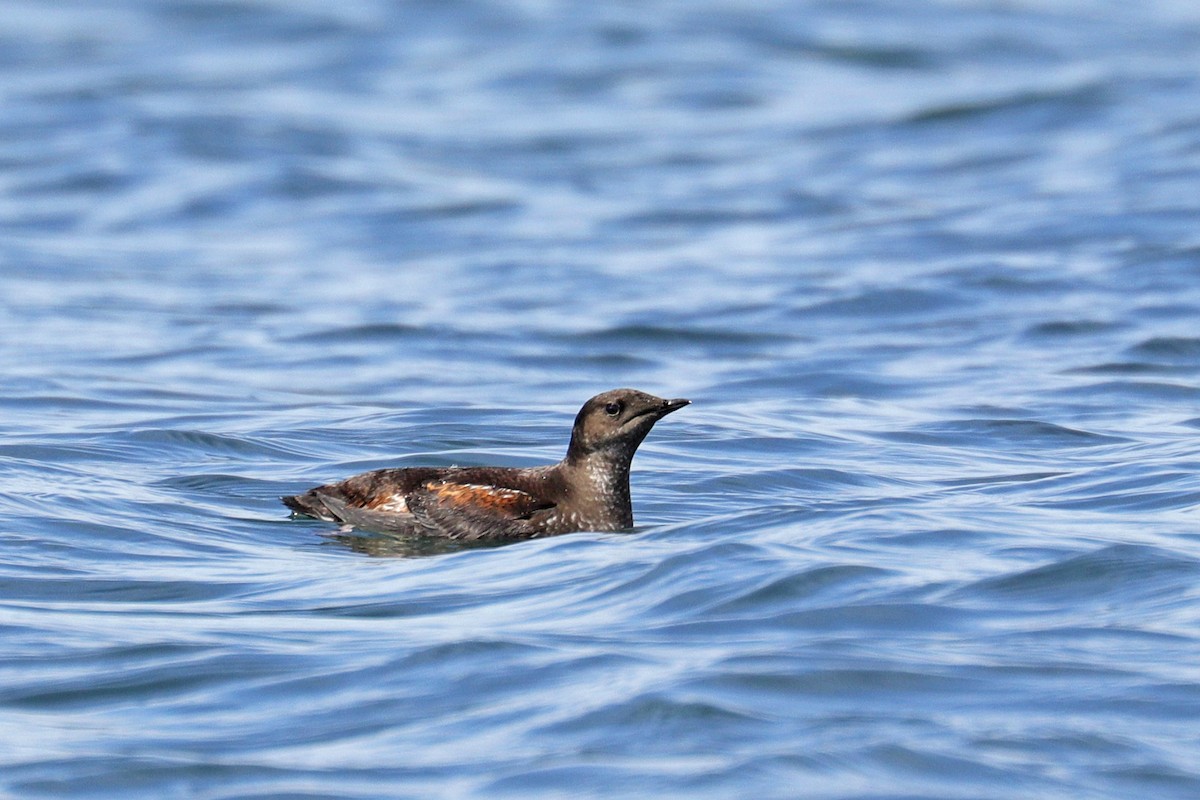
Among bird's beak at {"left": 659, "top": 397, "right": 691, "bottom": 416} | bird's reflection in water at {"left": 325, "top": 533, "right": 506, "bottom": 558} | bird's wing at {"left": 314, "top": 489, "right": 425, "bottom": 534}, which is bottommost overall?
bird's reflection in water at {"left": 325, "top": 533, "right": 506, "bottom": 558}

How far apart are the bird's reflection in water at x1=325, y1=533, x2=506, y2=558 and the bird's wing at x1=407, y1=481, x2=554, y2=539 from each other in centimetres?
4

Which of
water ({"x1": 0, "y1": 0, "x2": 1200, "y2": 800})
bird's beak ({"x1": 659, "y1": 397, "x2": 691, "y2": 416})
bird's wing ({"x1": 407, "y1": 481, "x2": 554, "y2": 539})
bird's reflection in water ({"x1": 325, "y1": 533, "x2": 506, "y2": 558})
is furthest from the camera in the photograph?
bird's beak ({"x1": 659, "y1": 397, "x2": 691, "y2": 416})

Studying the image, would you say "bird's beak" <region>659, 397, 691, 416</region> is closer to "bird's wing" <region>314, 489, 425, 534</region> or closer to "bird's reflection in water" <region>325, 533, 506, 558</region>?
"bird's reflection in water" <region>325, 533, 506, 558</region>

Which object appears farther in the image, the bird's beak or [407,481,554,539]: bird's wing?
the bird's beak

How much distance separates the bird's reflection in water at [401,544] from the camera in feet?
34.0

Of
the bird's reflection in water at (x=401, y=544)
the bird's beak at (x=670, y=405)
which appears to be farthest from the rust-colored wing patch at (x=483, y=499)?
the bird's beak at (x=670, y=405)

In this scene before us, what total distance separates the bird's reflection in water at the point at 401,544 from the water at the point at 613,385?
0.05 metres

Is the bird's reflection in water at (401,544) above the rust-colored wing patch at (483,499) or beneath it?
beneath

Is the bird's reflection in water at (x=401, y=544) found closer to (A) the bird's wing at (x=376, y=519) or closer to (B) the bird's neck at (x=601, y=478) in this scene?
(A) the bird's wing at (x=376, y=519)

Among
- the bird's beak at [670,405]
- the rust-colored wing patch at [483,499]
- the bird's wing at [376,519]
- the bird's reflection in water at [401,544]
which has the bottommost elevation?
the bird's reflection in water at [401,544]

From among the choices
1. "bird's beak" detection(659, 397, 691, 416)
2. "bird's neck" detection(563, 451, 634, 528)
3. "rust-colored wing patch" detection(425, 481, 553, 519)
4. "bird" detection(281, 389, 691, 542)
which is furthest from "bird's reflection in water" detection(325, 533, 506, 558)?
"bird's beak" detection(659, 397, 691, 416)

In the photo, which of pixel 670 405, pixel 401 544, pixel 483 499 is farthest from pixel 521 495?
pixel 670 405

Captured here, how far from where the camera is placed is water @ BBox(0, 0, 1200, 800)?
7.26 m

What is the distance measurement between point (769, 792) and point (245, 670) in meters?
2.51
